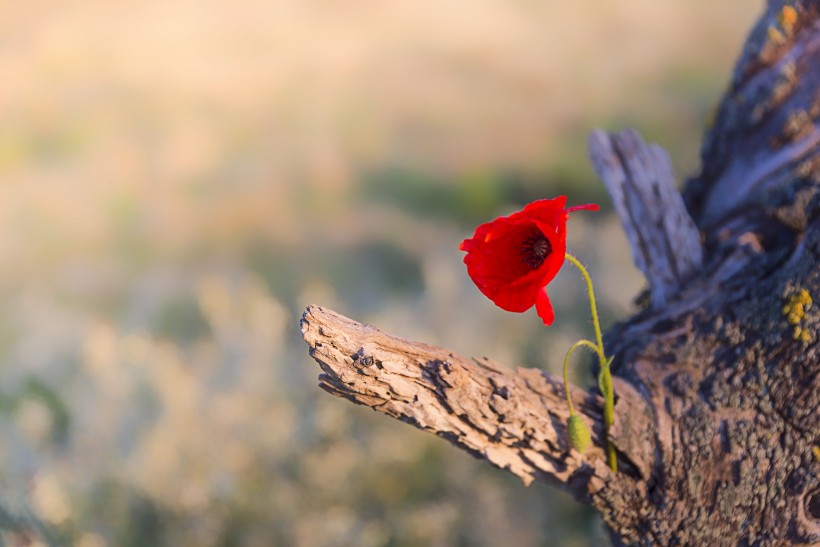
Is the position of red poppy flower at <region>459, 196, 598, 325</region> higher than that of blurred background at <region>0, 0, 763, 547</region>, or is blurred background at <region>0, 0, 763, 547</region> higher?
blurred background at <region>0, 0, 763, 547</region>

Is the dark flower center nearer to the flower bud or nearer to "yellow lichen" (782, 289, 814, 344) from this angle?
the flower bud

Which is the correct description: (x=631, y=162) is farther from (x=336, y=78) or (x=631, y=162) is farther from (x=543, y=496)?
(x=336, y=78)

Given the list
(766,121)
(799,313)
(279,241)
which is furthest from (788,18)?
(279,241)

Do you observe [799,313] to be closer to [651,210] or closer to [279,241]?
[651,210]

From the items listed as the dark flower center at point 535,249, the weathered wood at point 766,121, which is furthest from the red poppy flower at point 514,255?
the weathered wood at point 766,121

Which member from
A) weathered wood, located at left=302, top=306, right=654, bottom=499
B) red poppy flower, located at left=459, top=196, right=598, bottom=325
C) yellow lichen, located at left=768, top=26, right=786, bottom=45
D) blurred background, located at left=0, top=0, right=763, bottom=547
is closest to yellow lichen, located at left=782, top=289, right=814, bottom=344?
weathered wood, located at left=302, top=306, right=654, bottom=499
